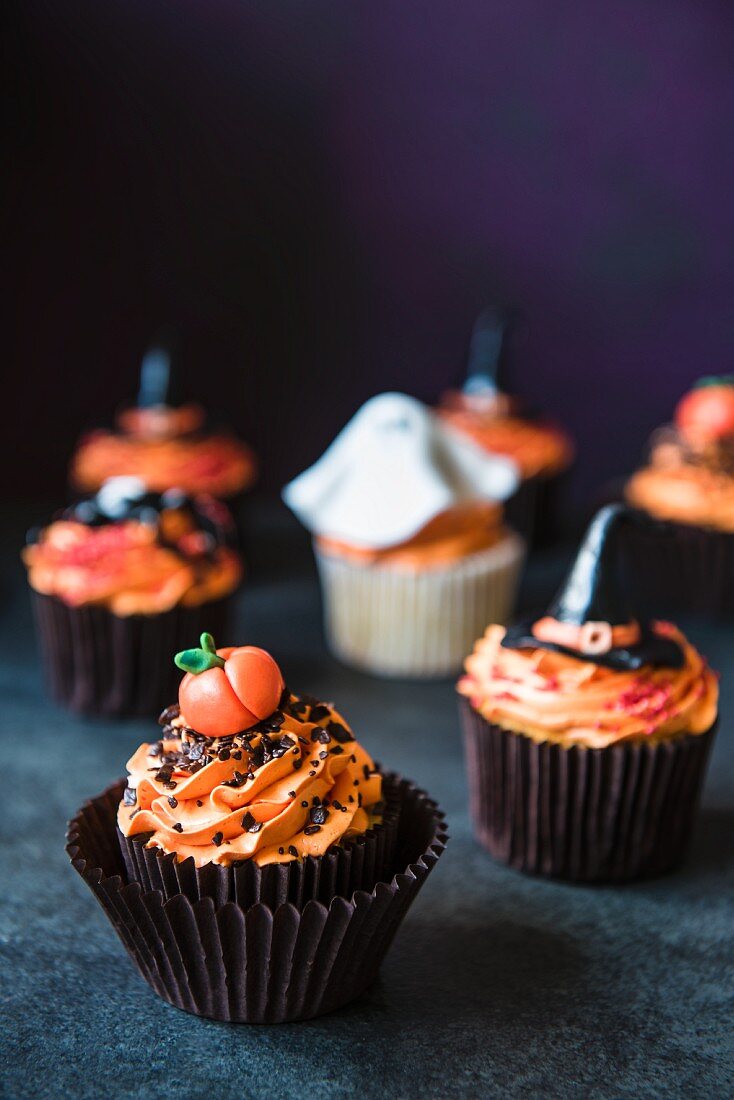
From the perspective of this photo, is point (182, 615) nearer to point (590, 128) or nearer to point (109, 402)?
point (109, 402)

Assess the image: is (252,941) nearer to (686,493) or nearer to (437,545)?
(437,545)

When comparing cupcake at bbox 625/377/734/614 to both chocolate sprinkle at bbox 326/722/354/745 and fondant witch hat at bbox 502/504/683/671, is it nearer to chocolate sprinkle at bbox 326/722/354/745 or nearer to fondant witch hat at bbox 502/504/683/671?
fondant witch hat at bbox 502/504/683/671

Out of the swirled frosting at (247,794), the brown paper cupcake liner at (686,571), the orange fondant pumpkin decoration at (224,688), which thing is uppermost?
the orange fondant pumpkin decoration at (224,688)

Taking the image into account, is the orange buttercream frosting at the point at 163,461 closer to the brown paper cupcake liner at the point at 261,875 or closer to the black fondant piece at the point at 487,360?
the black fondant piece at the point at 487,360

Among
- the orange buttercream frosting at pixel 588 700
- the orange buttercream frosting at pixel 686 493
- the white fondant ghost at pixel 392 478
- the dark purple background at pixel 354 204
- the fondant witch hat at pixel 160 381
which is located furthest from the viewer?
the dark purple background at pixel 354 204

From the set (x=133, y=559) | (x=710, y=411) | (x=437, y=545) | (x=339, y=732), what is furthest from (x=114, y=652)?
(x=710, y=411)

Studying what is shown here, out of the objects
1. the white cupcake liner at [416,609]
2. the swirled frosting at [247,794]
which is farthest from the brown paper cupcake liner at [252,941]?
the white cupcake liner at [416,609]
